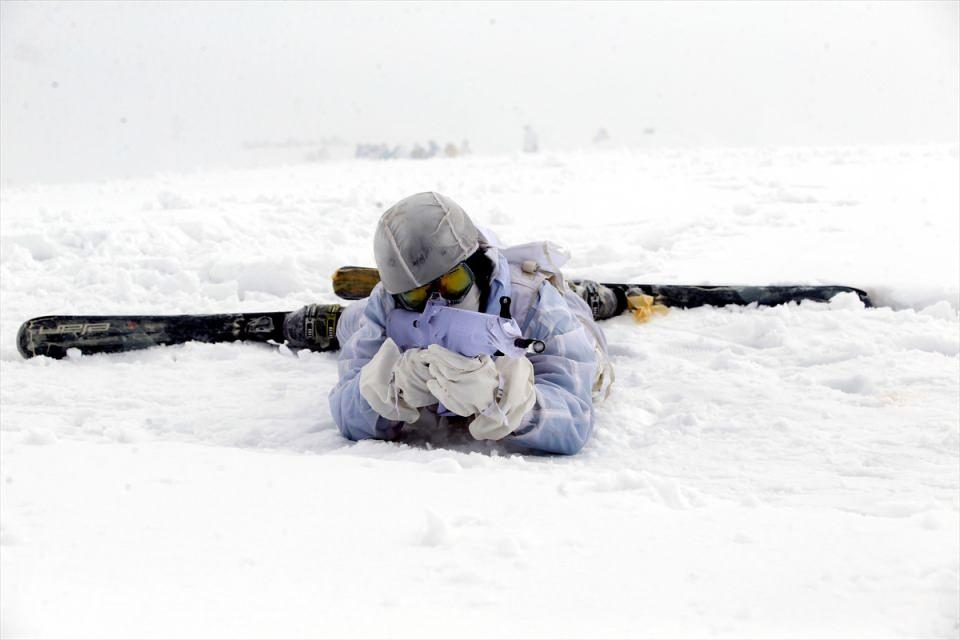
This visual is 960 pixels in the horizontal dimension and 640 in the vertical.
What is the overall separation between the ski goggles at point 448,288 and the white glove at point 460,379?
0.23 meters

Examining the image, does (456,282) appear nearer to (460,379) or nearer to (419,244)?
(419,244)

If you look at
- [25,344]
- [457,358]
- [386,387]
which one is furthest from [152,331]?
[457,358]

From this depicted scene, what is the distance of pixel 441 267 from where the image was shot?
122 inches

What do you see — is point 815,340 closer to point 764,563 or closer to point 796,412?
point 796,412

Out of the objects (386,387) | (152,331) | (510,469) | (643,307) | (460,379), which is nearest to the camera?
(510,469)

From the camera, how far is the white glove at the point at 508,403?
305 cm

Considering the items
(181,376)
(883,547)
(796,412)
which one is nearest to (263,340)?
(181,376)

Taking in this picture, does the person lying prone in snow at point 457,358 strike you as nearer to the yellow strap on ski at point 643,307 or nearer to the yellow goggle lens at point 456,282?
the yellow goggle lens at point 456,282

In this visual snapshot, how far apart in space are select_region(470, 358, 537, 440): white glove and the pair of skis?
175 cm

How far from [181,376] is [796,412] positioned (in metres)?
2.89

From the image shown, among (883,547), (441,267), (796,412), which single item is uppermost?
(441,267)

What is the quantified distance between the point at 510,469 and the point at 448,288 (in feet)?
2.33

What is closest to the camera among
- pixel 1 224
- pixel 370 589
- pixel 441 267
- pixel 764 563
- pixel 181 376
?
pixel 370 589

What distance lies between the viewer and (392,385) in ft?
10.3
